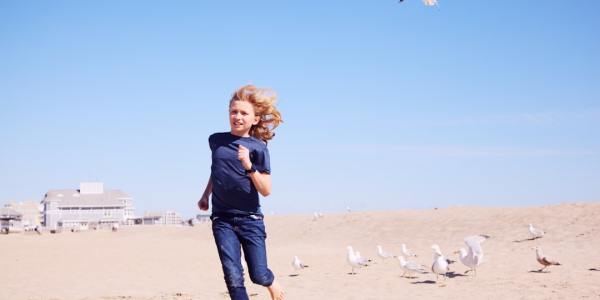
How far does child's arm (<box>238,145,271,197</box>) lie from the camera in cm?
495

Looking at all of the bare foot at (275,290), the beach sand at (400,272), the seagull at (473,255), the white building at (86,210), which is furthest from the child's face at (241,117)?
the white building at (86,210)

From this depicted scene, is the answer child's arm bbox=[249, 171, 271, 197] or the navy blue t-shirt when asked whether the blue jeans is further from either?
child's arm bbox=[249, 171, 271, 197]

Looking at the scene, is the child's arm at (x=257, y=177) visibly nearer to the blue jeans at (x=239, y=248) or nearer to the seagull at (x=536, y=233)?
the blue jeans at (x=239, y=248)

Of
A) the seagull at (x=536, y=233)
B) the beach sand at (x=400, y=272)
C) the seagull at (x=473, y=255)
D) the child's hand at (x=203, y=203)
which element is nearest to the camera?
the child's hand at (x=203, y=203)

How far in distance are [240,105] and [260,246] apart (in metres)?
1.27

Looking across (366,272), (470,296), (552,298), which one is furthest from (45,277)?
(552,298)

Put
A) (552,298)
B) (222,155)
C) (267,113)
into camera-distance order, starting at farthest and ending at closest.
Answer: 1. (552,298)
2. (267,113)
3. (222,155)

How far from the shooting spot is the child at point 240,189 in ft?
16.9

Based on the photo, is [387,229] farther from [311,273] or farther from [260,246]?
[260,246]

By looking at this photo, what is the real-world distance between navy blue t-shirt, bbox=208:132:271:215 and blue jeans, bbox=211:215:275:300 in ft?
0.30

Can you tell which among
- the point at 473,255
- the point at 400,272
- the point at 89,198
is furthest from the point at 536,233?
the point at 89,198

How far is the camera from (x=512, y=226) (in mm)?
32719

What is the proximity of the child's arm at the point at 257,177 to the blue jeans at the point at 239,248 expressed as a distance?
311mm

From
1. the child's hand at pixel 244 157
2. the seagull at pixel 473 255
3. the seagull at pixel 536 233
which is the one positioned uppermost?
the child's hand at pixel 244 157
